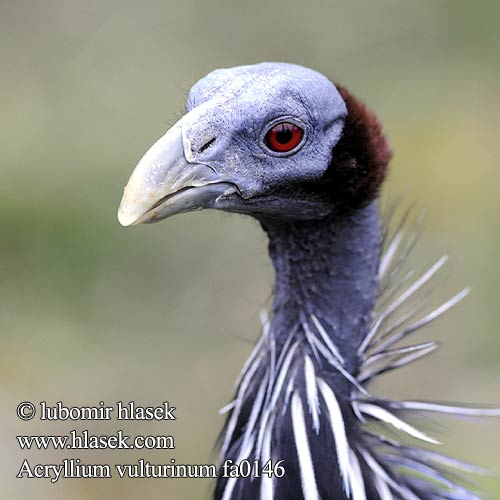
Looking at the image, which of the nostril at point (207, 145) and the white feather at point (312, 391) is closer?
the nostril at point (207, 145)

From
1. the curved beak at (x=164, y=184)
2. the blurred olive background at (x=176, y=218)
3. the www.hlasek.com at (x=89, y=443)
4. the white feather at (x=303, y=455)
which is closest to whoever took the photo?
the curved beak at (x=164, y=184)

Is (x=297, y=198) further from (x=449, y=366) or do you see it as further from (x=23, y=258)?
(x=23, y=258)

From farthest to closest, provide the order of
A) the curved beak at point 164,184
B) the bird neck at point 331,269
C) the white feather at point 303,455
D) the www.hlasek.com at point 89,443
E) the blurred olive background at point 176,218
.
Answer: the blurred olive background at point 176,218 < the www.hlasek.com at point 89,443 < the bird neck at point 331,269 < the white feather at point 303,455 < the curved beak at point 164,184

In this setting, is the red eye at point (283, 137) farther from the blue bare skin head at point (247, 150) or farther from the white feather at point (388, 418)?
the white feather at point (388, 418)

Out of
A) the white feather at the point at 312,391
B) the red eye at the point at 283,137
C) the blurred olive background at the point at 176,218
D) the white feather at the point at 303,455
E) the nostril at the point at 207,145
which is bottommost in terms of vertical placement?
the white feather at the point at 303,455

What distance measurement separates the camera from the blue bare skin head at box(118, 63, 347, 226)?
203 cm

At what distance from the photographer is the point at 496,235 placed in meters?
4.95

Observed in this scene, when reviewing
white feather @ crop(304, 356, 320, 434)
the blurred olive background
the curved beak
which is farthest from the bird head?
the blurred olive background

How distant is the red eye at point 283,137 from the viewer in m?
2.13

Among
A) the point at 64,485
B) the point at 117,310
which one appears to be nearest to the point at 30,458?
the point at 64,485

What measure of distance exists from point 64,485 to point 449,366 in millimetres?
1821

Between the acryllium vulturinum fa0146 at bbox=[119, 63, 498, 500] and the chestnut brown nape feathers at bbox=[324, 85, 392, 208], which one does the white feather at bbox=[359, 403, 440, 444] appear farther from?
the chestnut brown nape feathers at bbox=[324, 85, 392, 208]

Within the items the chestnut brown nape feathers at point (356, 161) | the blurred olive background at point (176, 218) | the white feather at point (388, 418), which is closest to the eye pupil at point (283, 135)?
the chestnut brown nape feathers at point (356, 161)

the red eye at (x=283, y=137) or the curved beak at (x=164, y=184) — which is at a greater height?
the red eye at (x=283, y=137)
